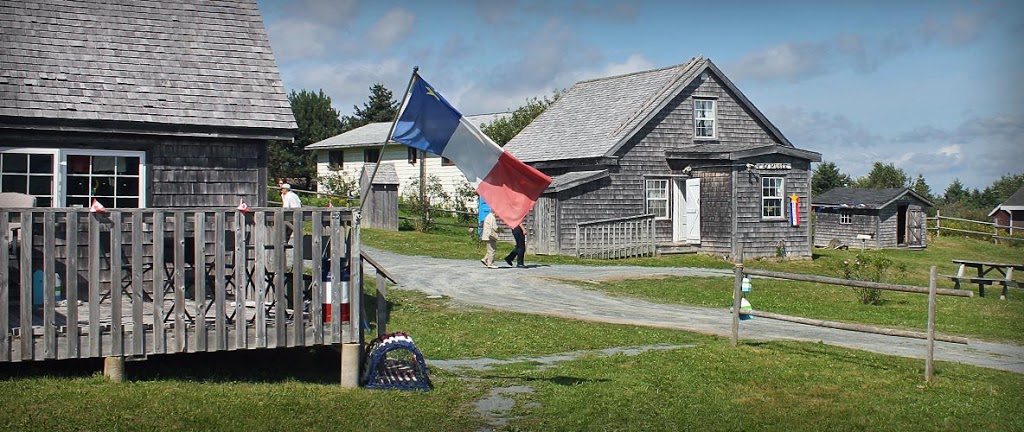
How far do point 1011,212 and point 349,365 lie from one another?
61321 mm

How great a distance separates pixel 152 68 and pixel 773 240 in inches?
900

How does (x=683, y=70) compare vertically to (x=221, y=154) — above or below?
above

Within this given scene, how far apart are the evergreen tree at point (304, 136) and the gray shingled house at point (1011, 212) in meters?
42.0

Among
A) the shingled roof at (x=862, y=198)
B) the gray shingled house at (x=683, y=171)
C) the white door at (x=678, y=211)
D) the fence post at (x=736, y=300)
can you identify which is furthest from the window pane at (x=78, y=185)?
the shingled roof at (x=862, y=198)

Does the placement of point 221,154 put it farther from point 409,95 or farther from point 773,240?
point 773,240

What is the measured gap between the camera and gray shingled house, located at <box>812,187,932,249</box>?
47.5m

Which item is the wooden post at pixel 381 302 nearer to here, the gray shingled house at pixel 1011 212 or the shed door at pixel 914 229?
the shed door at pixel 914 229

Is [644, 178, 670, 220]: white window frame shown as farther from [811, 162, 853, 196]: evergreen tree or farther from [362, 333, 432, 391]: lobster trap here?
[811, 162, 853, 196]: evergreen tree

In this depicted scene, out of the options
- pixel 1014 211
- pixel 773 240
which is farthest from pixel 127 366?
pixel 1014 211

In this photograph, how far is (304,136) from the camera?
80000 millimetres

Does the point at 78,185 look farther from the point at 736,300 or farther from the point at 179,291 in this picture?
the point at 736,300

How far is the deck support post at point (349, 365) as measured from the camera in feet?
37.7

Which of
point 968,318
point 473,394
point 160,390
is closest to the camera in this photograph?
point 160,390

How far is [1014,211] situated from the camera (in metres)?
65.8
